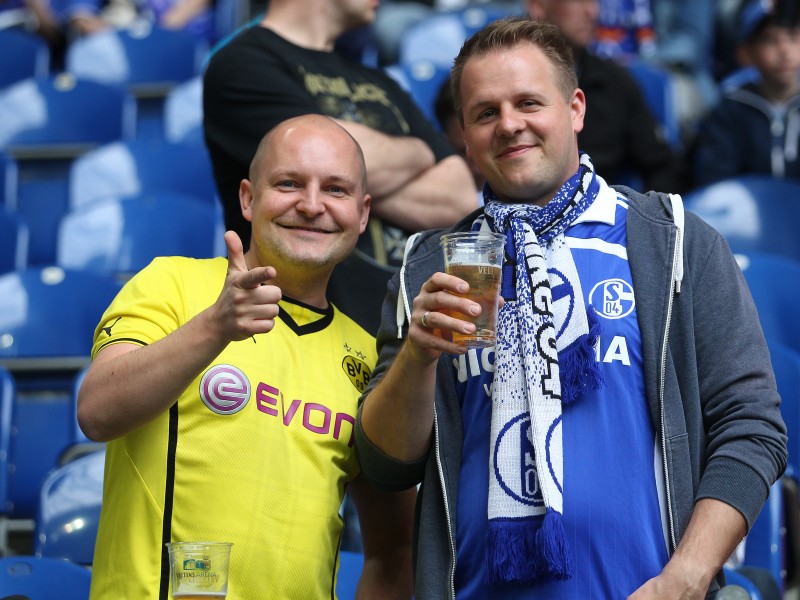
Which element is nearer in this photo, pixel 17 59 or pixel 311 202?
pixel 311 202

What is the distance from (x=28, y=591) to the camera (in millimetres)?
2449

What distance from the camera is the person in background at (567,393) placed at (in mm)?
1967

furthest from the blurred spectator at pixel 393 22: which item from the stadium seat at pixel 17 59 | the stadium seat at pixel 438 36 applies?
the stadium seat at pixel 17 59

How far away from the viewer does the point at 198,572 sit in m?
1.77

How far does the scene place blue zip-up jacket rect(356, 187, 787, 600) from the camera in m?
1.99

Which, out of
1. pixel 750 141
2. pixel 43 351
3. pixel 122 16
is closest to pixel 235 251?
pixel 43 351

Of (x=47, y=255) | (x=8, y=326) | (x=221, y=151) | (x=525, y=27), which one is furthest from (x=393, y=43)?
(x=525, y=27)

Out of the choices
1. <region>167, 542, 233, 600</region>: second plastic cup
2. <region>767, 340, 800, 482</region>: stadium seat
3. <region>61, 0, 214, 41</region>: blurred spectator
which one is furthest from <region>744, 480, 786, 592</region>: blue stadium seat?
<region>61, 0, 214, 41</region>: blurred spectator

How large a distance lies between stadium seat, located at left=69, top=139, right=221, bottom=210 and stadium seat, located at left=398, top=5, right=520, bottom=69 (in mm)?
1752

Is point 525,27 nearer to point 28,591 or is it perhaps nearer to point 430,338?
point 430,338

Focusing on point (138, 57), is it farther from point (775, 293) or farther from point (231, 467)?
point (231, 467)

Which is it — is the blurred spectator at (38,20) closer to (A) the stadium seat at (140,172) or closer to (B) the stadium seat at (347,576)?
(A) the stadium seat at (140,172)

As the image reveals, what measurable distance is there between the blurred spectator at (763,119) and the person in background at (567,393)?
139 inches

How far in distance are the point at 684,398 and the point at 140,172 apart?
398 centimetres
